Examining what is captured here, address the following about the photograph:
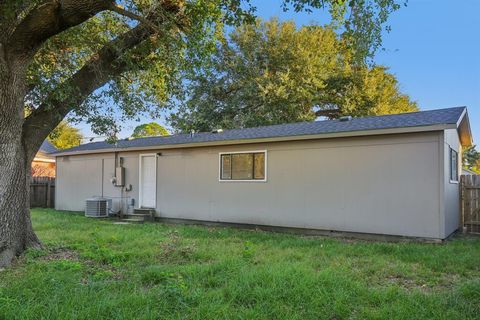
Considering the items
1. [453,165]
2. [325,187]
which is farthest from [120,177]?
[453,165]

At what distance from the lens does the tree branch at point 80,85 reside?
6.32m

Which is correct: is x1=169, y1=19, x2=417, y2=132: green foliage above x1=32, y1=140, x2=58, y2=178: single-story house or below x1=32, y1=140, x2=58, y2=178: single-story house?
above

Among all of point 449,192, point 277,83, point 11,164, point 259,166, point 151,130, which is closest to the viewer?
point 11,164

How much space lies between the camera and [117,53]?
6.54m

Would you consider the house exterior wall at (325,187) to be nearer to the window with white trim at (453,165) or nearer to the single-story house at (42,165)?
the window with white trim at (453,165)

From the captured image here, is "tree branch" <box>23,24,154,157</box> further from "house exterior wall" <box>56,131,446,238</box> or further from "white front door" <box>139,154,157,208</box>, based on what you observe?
"white front door" <box>139,154,157,208</box>

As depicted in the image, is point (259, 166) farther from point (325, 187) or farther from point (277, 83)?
point (277, 83)

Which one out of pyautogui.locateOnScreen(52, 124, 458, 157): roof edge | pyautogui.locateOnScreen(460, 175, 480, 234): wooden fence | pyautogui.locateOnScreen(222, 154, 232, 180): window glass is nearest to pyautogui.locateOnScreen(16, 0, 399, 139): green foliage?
pyautogui.locateOnScreen(52, 124, 458, 157): roof edge

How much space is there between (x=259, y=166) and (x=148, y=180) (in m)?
4.44

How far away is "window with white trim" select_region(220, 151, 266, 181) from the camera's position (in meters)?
10.3

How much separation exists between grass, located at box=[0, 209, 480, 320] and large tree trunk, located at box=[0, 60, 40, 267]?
0.35m

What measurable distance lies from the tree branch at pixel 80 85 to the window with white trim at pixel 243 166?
4695 mm

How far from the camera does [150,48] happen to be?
711 centimetres

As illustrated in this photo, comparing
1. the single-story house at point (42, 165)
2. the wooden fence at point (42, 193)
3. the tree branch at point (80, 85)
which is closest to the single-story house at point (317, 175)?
the tree branch at point (80, 85)
